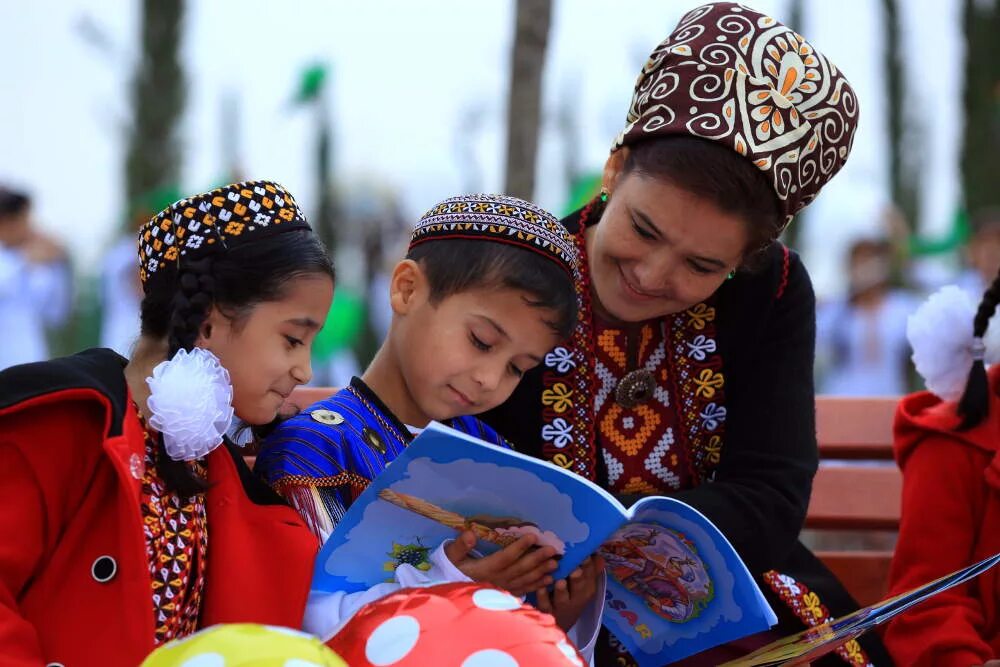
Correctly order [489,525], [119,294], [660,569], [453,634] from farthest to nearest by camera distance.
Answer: [119,294], [660,569], [489,525], [453,634]

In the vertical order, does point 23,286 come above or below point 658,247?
below

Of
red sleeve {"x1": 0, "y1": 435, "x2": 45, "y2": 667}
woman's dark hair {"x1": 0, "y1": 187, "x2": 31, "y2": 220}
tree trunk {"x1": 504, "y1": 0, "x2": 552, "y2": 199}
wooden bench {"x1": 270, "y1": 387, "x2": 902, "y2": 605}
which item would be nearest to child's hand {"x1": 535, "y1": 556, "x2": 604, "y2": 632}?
red sleeve {"x1": 0, "y1": 435, "x2": 45, "y2": 667}

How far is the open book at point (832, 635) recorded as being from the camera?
1.81m

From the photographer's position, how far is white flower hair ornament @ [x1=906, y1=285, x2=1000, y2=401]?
269 centimetres

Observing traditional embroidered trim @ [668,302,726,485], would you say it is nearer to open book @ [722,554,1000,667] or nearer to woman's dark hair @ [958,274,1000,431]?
woman's dark hair @ [958,274,1000,431]

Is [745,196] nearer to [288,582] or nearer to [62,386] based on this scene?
[288,582]

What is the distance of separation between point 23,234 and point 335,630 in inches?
296

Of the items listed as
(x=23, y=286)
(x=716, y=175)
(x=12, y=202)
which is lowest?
(x=23, y=286)

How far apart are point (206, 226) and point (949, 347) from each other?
4.98 feet

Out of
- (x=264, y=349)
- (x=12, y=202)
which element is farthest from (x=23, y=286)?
(x=264, y=349)

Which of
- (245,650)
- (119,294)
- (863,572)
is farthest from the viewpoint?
(119,294)

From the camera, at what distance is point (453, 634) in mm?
1447

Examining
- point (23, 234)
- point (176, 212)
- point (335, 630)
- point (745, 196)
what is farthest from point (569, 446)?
point (23, 234)

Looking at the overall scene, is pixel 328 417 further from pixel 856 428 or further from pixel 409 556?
pixel 856 428
